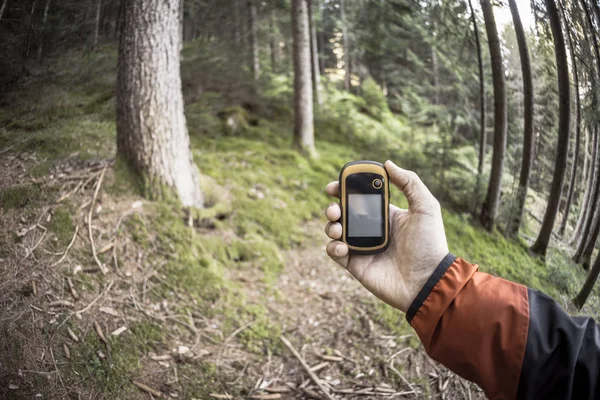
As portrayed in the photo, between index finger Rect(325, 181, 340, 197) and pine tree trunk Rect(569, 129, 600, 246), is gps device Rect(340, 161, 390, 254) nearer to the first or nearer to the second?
index finger Rect(325, 181, 340, 197)

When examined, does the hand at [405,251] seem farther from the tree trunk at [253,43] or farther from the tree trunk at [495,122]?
the tree trunk at [253,43]

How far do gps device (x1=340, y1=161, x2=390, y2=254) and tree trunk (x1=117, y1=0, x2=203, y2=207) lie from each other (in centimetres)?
240

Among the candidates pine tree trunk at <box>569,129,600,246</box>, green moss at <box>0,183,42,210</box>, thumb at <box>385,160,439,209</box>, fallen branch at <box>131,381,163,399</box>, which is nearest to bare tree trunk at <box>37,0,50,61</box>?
green moss at <box>0,183,42,210</box>

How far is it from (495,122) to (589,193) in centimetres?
87

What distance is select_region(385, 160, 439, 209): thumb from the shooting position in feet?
7.24

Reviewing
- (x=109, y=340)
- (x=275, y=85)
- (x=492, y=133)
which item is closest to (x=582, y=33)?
(x=492, y=133)

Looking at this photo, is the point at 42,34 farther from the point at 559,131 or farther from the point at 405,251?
the point at 559,131

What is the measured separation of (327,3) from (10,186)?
381 inches

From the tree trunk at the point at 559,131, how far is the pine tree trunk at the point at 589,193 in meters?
0.14

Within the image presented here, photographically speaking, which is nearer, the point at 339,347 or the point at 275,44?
the point at 339,347

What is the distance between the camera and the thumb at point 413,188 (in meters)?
2.21

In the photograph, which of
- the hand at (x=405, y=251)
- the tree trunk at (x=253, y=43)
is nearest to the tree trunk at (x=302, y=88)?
the tree trunk at (x=253, y=43)

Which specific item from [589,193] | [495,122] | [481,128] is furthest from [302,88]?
[589,193]

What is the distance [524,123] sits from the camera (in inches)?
94.4
